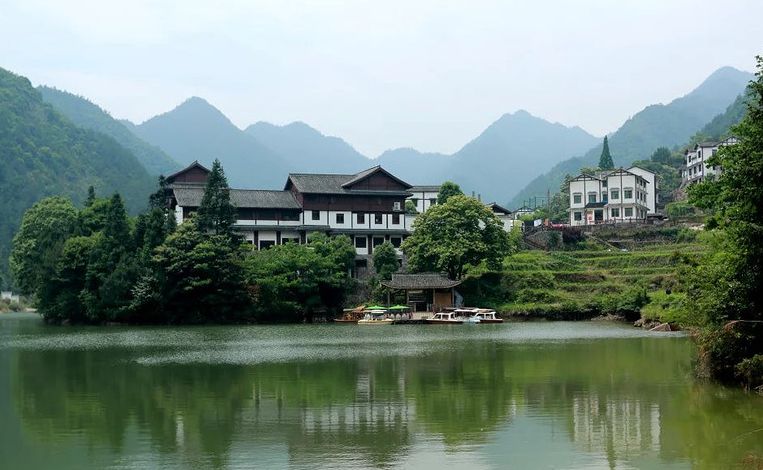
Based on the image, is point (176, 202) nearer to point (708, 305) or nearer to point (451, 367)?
point (451, 367)

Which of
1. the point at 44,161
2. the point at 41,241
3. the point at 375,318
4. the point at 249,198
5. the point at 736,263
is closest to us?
the point at 736,263

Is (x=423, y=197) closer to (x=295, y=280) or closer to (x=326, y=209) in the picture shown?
(x=326, y=209)

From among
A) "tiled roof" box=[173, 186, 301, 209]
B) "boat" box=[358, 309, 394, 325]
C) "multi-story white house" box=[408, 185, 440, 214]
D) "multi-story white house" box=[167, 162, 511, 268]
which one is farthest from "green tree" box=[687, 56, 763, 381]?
"multi-story white house" box=[408, 185, 440, 214]

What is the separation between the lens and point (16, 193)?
10300 centimetres

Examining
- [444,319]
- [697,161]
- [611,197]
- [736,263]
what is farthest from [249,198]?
[697,161]

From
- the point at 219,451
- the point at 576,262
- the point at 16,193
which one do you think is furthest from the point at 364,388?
the point at 16,193

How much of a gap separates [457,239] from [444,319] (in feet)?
22.2

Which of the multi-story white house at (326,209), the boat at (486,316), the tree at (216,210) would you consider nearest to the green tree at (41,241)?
the multi-story white house at (326,209)

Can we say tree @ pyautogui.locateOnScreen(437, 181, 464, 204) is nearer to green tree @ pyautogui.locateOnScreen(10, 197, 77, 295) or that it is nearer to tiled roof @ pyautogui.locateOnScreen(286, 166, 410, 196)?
tiled roof @ pyautogui.locateOnScreen(286, 166, 410, 196)

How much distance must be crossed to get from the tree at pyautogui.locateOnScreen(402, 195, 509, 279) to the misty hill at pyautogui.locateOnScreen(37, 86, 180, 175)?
124128 millimetres

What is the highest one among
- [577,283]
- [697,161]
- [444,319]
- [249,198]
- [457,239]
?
[697,161]

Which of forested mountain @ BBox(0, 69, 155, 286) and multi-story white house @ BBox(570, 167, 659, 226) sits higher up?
forested mountain @ BBox(0, 69, 155, 286)

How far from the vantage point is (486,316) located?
A: 149 feet

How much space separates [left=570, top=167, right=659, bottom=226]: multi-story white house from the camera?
233ft
